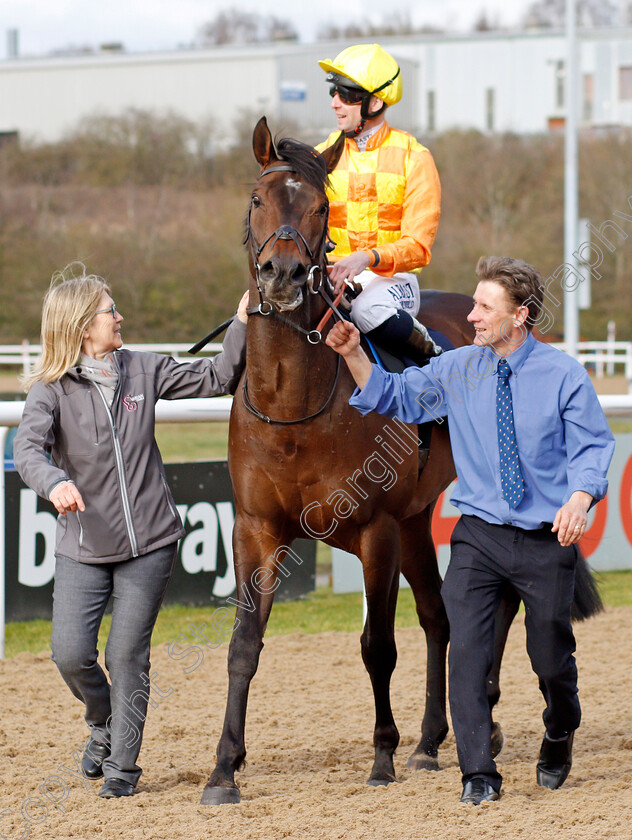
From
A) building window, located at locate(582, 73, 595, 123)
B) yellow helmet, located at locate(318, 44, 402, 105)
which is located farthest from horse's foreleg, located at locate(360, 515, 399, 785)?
building window, located at locate(582, 73, 595, 123)

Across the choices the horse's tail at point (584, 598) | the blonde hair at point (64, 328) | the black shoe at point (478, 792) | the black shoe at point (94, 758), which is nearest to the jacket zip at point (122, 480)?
the blonde hair at point (64, 328)

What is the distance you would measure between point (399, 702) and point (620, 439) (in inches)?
127

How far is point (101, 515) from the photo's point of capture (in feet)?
11.3

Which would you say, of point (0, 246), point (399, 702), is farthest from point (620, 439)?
point (0, 246)

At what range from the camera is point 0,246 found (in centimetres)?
2689

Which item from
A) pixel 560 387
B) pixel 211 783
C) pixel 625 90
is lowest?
pixel 211 783

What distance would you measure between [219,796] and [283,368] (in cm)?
140

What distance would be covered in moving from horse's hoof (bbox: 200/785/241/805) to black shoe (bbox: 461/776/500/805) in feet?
2.40

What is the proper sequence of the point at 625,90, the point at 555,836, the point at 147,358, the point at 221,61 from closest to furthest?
the point at 555,836, the point at 147,358, the point at 221,61, the point at 625,90

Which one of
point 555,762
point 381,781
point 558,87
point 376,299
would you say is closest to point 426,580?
point 381,781

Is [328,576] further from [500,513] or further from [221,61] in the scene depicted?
[221,61]

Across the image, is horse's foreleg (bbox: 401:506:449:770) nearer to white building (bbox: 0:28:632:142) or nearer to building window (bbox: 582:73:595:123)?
white building (bbox: 0:28:632:142)

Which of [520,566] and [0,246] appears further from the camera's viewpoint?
[0,246]

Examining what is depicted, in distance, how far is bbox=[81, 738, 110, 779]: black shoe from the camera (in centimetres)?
361
